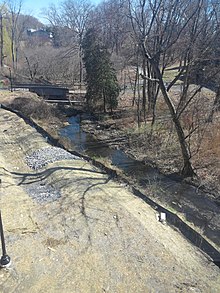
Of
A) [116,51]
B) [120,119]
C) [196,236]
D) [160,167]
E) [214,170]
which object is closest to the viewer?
[196,236]

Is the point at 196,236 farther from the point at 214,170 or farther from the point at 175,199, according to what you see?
the point at 214,170

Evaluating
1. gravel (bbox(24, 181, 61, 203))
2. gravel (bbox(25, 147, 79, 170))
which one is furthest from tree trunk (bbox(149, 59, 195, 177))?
gravel (bbox(24, 181, 61, 203))

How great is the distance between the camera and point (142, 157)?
1509cm

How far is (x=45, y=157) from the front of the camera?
12898 millimetres

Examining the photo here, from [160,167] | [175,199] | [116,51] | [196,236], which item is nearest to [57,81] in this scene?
[116,51]

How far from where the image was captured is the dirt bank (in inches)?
234

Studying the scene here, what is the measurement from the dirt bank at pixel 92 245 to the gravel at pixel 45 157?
62.1 inches

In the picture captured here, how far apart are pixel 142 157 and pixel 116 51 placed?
17895mm

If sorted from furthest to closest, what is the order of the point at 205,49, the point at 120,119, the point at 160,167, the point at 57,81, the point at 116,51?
the point at 57,81 → the point at 116,51 → the point at 120,119 → the point at 205,49 → the point at 160,167

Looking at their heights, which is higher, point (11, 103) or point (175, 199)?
point (11, 103)

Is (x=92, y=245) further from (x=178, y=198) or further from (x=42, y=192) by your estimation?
(x=178, y=198)

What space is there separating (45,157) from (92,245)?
659cm

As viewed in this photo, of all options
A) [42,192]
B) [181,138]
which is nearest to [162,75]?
[181,138]

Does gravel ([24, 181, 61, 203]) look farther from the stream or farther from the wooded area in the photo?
the wooded area
